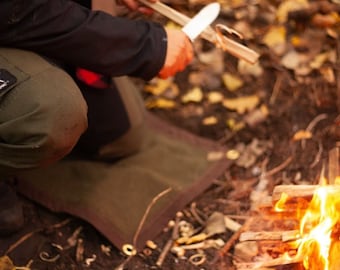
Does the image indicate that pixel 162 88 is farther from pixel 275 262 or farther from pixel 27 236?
pixel 275 262

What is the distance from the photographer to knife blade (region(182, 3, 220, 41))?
70.2 inches

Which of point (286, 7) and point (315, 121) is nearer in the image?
point (315, 121)

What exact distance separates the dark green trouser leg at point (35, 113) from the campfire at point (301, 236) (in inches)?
21.6

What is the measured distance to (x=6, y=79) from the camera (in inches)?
63.0

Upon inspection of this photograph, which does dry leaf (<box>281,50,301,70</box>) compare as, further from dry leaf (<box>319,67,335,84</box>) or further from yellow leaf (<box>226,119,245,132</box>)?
yellow leaf (<box>226,119,245,132</box>)

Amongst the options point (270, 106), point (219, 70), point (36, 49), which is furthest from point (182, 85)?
point (36, 49)

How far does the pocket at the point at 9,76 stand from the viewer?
160 centimetres

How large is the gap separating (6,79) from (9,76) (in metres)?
0.01

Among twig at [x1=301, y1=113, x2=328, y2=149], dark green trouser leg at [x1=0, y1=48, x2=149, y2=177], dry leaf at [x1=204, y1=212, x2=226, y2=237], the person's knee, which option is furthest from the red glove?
twig at [x1=301, y1=113, x2=328, y2=149]

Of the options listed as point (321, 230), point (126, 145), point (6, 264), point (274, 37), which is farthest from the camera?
point (274, 37)

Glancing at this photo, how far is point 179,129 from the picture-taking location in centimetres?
233

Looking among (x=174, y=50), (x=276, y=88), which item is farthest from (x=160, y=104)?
(x=174, y=50)

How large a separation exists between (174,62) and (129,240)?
21.6 inches

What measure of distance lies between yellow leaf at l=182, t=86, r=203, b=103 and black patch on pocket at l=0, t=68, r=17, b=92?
0.92 meters
